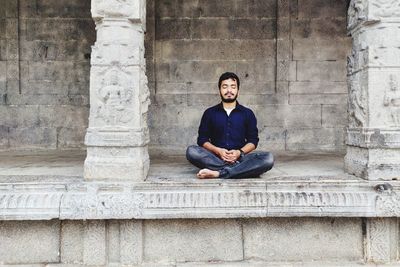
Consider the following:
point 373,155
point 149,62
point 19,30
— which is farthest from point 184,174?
point 19,30

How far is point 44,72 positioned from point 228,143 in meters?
4.45

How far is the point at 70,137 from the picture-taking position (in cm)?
802

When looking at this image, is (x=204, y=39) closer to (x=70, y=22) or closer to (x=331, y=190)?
(x=70, y=22)

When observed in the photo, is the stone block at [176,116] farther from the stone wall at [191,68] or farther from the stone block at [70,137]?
the stone block at [70,137]

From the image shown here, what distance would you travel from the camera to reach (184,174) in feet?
17.1

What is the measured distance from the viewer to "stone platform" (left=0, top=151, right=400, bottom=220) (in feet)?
14.4

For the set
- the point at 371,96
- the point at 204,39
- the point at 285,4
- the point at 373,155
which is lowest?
the point at 373,155

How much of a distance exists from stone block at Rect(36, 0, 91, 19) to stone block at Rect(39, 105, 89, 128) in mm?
1657

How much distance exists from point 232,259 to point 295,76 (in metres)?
4.29

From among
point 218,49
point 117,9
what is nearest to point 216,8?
point 218,49

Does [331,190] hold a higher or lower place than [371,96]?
lower

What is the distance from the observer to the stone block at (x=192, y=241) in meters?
4.61

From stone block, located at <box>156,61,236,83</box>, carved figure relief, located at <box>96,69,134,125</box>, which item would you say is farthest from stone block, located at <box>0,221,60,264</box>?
stone block, located at <box>156,61,236,83</box>

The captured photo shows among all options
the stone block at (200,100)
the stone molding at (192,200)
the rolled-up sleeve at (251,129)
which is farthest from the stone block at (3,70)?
the rolled-up sleeve at (251,129)
